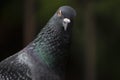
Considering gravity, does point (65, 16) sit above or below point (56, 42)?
above

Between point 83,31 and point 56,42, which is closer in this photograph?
point 56,42

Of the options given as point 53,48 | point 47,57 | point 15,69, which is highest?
point 53,48

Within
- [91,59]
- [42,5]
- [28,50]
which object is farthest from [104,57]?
[28,50]

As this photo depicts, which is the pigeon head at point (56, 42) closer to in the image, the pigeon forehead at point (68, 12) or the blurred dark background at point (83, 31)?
the pigeon forehead at point (68, 12)

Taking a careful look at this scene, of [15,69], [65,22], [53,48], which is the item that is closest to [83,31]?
[53,48]

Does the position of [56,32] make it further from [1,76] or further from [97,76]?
[97,76]

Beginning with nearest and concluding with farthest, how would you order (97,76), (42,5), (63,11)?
1. (63,11)
2. (42,5)
3. (97,76)

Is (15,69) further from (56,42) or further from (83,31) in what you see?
(83,31)
